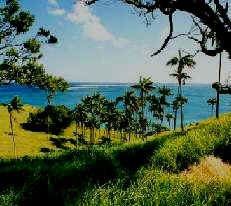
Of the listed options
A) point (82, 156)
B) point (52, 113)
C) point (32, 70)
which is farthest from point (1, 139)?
point (82, 156)

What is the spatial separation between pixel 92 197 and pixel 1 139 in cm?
10075

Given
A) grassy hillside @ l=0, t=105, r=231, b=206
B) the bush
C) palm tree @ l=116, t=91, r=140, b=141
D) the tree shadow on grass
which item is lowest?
the tree shadow on grass

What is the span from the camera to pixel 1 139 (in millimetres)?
105125

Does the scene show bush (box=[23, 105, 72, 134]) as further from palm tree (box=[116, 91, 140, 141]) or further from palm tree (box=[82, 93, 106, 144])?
palm tree (box=[116, 91, 140, 141])

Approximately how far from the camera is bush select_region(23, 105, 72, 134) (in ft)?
409

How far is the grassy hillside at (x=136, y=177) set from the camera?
1077 centimetres

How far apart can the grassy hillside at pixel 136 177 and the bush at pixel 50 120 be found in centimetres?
10814

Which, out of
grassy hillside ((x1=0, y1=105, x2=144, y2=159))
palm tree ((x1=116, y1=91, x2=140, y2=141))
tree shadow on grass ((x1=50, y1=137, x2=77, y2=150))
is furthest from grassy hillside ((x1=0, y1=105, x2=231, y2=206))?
palm tree ((x1=116, y1=91, x2=140, y2=141))

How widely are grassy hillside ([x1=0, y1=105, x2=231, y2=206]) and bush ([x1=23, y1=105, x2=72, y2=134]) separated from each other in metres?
108

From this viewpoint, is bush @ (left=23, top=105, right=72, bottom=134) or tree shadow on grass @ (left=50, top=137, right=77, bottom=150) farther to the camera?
bush @ (left=23, top=105, right=72, bottom=134)

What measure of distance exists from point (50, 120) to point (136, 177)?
11492 cm

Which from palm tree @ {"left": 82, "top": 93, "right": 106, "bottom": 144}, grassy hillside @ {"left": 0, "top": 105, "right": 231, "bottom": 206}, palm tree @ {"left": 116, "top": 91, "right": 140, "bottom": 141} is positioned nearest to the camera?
grassy hillside @ {"left": 0, "top": 105, "right": 231, "bottom": 206}

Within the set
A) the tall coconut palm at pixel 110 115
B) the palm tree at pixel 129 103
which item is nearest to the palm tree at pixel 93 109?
the tall coconut palm at pixel 110 115

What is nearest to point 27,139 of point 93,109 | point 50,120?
point 50,120
